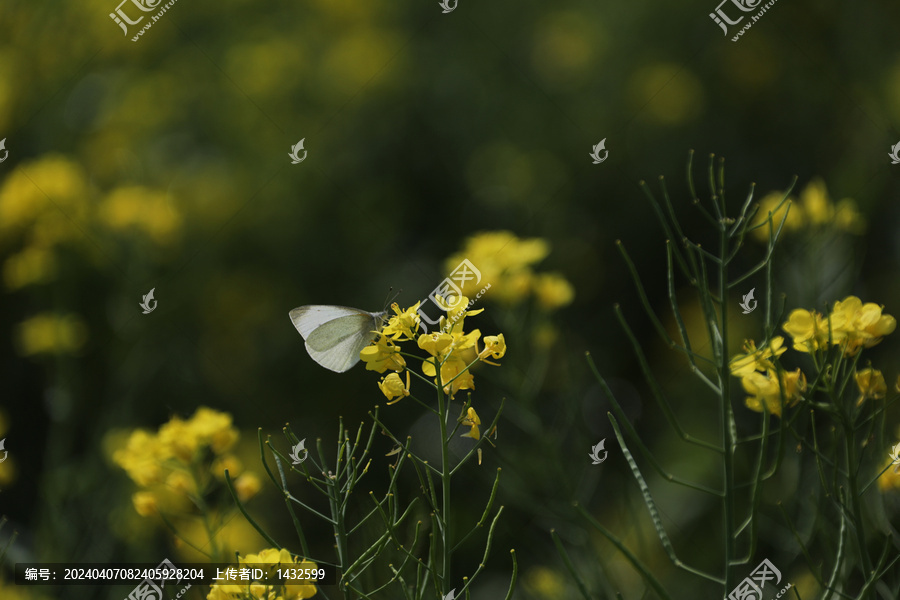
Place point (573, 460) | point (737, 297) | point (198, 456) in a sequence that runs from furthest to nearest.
→ point (737, 297)
point (573, 460)
point (198, 456)

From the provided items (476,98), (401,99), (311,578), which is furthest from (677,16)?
(311,578)

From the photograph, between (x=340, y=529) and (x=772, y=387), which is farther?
(x=772, y=387)

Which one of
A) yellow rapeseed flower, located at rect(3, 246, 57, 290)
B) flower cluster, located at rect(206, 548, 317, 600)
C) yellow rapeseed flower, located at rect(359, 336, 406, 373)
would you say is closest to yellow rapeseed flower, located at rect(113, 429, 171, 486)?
→ flower cluster, located at rect(206, 548, 317, 600)

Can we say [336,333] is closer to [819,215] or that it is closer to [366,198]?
[819,215]

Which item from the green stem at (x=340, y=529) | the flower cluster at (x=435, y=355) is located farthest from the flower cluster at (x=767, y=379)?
the green stem at (x=340, y=529)

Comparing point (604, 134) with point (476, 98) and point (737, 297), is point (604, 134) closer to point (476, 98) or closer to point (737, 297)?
point (476, 98)

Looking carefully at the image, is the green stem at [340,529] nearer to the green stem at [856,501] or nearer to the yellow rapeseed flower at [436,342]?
the yellow rapeseed flower at [436,342]

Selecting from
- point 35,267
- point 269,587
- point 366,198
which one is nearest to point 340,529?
point 269,587
